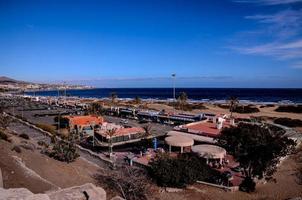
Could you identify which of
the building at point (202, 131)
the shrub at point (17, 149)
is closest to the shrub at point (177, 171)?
the building at point (202, 131)

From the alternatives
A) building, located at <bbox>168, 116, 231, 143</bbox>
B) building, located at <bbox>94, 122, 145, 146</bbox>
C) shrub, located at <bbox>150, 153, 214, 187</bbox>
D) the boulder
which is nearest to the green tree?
shrub, located at <bbox>150, 153, 214, 187</bbox>

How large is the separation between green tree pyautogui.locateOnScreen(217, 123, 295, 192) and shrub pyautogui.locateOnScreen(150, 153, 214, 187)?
9.80ft

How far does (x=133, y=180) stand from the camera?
807 inches

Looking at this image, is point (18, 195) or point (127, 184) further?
point (127, 184)

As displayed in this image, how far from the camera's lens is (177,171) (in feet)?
72.1

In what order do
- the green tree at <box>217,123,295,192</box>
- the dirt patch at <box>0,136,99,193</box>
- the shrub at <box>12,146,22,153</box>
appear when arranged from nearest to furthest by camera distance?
1. the dirt patch at <box>0,136,99,193</box>
2. the green tree at <box>217,123,295,192</box>
3. the shrub at <box>12,146,22,153</box>

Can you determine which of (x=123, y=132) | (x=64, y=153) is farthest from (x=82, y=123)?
(x=64, y=153)

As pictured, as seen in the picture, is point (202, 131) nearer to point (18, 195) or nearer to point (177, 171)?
point (177, 171)

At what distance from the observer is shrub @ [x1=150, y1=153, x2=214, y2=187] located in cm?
2197

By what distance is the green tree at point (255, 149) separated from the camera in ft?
73.4

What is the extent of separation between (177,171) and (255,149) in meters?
6.17

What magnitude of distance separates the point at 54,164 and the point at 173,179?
10.4 metres

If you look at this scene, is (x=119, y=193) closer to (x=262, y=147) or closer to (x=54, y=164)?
(x=54, y=164)

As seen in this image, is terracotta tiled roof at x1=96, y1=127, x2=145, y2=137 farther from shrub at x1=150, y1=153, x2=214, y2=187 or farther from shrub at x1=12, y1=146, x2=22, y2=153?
shrub at x1=150, y1=153, x2=214, y2=187
